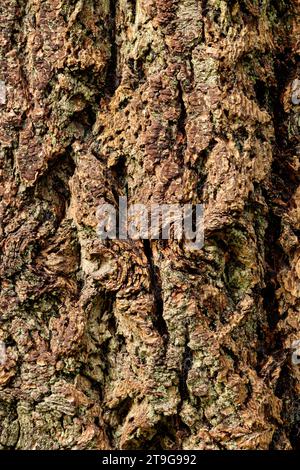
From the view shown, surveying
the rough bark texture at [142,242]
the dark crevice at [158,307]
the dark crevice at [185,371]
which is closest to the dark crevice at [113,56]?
the rough bark texture at [142,242]

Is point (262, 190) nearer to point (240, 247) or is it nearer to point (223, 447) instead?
point (240, 247)

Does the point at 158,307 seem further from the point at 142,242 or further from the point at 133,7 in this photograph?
the point at 133,7

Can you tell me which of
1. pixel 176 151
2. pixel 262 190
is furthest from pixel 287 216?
pixel 176 151

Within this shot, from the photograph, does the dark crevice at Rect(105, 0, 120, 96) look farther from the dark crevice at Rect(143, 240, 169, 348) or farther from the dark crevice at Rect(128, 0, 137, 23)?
the dark crevice at Rect(143, 240, 169, 348)

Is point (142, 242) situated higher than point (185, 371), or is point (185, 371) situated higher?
point (142, 242)

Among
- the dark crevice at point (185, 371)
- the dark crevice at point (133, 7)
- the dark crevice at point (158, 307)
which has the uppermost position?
the dark crevice at point (133, 7)

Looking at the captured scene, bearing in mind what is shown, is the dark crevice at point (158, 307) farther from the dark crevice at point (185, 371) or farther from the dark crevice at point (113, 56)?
the dark crevice at point (113, 56)

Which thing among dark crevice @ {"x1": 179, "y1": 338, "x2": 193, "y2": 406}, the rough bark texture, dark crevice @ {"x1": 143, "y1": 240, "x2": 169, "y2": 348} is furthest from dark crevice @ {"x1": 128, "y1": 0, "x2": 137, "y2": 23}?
dark crevice @ {"x1": 179, "y1": 338, "x2": 193, "y2": 406}

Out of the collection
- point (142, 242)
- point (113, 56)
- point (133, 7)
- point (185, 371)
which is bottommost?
point (185, 371)

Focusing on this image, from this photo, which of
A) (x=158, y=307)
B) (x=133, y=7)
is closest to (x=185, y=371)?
(x=158, y=307)
